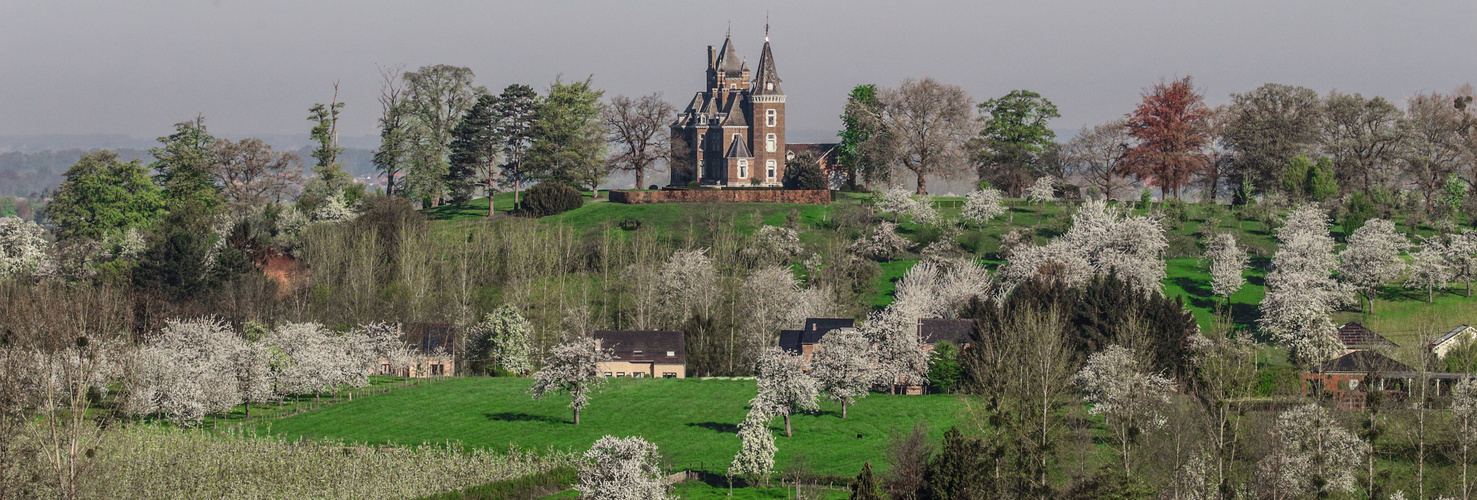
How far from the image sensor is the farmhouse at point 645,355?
245 feet

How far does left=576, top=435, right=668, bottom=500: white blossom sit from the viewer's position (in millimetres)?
41688

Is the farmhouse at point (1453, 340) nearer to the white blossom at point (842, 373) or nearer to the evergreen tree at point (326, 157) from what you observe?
the white blossom at point (842, 373)

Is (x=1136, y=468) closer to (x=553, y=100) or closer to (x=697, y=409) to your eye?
(x=697, y=409)

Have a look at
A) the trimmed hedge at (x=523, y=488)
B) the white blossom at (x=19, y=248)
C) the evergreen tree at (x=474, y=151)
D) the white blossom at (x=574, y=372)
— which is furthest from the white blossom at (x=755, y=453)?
the evergreen tree at (x=474, y=151)

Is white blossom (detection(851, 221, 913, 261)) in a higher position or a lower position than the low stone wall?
lower

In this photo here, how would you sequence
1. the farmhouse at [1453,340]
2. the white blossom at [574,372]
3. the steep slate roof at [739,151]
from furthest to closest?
the steep slate roof at [739,151]
the farmhouse at [1453,340]
the white blossom at [574,372]

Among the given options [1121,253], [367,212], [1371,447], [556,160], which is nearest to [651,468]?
[1371,447]

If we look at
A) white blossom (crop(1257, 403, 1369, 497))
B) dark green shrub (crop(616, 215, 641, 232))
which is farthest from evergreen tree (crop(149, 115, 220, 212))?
white blossom (crop(1257, 403, 1369, 497))

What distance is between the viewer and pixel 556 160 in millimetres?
108625

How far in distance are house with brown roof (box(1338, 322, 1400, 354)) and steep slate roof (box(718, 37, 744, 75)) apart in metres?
65.2

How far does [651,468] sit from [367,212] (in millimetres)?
57894

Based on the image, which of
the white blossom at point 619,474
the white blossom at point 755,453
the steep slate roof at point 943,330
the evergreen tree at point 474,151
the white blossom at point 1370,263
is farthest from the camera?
the evergreen tree at point 474,151

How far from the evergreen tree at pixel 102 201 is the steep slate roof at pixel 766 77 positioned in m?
46.6

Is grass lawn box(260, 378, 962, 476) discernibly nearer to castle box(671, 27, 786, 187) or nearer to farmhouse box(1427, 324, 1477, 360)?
farmhouse box(1427, 324, 1477, 360)
